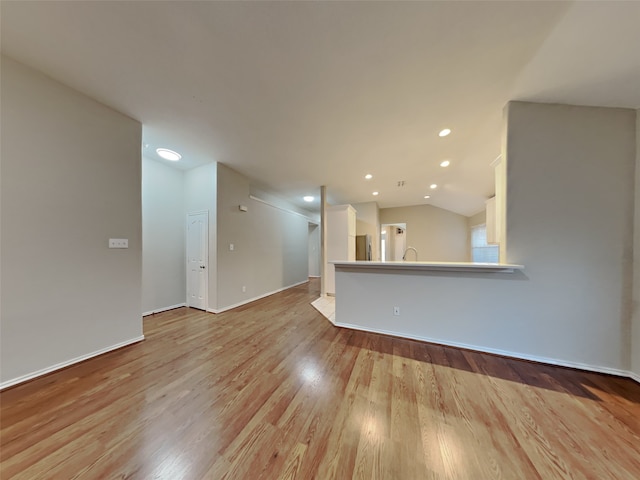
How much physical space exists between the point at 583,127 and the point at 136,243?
204 inches

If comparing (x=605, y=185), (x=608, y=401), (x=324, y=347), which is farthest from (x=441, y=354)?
(x=605, y=185)

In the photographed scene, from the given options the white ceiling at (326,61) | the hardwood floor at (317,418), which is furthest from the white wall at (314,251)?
the hardwood floor at (317,418)

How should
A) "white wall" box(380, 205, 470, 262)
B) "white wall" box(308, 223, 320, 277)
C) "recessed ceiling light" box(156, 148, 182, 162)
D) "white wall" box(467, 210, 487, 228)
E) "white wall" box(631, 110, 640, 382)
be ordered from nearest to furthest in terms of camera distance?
1. "white wall" box(631, 110, 640, 382)
2. "recessed ceiling light" box(156, 148, 182, 162)
3. "white wall" box(467, 210, 487, 228)
4. "white wall" box(380, 205, 470, 262)
5. "white wall" box(308, 223, 320, 277)

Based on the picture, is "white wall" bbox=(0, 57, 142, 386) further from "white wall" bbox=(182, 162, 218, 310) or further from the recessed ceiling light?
"white wall" bbox=(182, 162, 218, 310)

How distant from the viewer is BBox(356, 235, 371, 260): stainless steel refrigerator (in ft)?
20.8

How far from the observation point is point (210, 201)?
3.75 meters

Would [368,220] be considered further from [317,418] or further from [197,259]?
[317,418]

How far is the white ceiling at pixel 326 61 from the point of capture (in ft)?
4.56

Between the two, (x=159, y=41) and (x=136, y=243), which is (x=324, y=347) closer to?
(x=136, y=243)

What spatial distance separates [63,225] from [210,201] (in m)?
1.89

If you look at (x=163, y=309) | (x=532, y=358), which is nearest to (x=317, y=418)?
(x=532, y=358)

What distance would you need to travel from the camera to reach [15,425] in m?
1.36

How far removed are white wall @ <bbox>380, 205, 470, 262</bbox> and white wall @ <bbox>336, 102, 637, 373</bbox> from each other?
16.9 ft

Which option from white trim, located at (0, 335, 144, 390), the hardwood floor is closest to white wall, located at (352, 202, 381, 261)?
the hardwood floor
